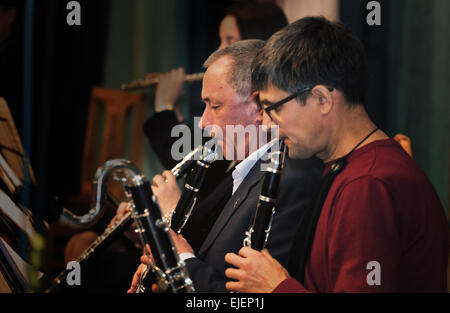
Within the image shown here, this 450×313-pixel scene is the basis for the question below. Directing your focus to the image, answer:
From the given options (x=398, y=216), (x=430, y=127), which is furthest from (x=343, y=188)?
(x=430, y=127)

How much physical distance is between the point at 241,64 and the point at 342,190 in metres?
0.70

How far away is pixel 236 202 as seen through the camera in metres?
1.49

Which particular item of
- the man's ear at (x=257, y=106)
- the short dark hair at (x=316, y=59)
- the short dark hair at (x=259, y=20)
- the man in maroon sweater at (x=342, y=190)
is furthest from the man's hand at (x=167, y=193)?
the short dark hair at (x=259, y=20)

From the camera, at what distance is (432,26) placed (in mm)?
2873

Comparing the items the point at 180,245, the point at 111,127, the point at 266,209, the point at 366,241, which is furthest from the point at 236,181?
the point at 111,127

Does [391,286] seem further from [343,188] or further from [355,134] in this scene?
[355,134]

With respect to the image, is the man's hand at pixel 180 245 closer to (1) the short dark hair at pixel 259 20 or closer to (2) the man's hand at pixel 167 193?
(2) the man's hand at pixel 167 193

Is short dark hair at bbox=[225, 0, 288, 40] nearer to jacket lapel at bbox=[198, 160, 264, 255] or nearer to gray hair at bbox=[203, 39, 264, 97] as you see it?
gray hair at bbox=[203, 39, 264, 97]

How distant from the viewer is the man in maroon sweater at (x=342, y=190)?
Answer: 1006 millimetres

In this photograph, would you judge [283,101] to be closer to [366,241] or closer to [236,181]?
[366,241]

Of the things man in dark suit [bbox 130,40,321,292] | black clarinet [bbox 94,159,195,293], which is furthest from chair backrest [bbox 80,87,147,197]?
black clarinet [bbox 94,159,195,293]
